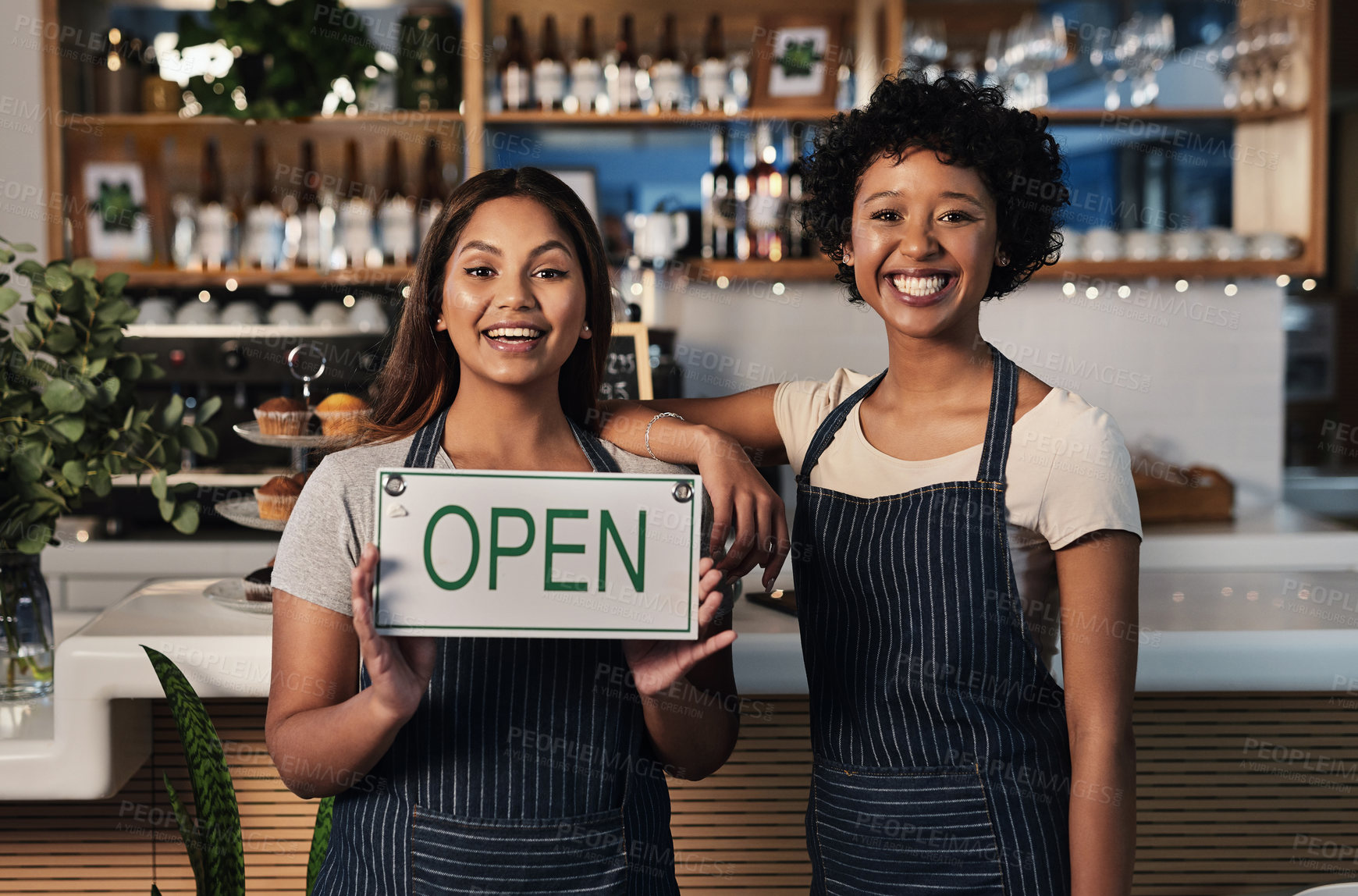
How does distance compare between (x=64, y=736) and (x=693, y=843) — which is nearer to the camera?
(x=64, y=736)

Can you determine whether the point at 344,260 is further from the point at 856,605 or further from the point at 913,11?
the point at 856,605

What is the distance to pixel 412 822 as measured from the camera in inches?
43.0

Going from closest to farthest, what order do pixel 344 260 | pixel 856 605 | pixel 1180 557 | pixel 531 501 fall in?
1. pixel 531 501
2. pixel 856 605
3. pixel 1180 557
4. pixel 344 260

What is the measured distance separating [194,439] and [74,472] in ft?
0.49

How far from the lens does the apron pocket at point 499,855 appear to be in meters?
1.09

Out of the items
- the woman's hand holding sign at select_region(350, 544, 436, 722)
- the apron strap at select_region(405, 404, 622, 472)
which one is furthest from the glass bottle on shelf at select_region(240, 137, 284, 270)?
the woman's hand holding sign at select_region(350, 544, 436, 722)

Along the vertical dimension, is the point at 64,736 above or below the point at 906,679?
below

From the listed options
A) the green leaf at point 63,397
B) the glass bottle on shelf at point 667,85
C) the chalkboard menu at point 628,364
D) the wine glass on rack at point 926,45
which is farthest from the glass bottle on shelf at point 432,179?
the green leaf at point 63,397

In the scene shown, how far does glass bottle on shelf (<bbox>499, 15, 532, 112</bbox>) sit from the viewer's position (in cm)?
322

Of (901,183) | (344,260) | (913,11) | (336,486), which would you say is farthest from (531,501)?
(913,11)

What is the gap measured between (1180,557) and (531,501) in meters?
2.24

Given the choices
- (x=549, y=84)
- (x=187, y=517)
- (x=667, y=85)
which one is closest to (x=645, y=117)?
(x=667, y=85)

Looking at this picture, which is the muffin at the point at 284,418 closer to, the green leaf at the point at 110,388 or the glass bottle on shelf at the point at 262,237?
the green leaf at the point at 110,388

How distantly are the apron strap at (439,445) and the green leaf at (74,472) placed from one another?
0.63m
